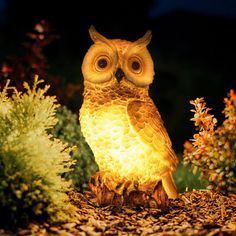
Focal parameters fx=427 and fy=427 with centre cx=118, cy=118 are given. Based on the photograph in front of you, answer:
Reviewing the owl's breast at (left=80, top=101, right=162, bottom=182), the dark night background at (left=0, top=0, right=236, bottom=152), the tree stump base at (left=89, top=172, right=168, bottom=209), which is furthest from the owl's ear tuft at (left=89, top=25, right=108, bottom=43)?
the dark night background at (left=0, top=0, right=236, bottom=152)

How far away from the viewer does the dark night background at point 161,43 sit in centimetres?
1226

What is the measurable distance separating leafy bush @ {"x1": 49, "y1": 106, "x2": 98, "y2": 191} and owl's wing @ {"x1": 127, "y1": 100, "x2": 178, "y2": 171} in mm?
1684

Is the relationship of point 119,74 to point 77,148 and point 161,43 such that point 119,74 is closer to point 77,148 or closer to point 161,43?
point 77,148

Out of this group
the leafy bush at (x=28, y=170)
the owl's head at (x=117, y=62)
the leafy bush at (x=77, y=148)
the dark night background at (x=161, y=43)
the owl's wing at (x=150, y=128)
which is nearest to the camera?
the leafy bush at (x=28, y=170)

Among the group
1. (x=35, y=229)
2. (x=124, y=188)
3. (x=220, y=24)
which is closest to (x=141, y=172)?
(x=124, y=188)

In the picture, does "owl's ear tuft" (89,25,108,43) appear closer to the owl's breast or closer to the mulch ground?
the owl's breast

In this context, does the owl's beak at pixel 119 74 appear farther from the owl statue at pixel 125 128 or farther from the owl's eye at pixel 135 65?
the owl's eye at pixel 135 65

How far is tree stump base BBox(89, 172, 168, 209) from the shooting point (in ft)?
13.4

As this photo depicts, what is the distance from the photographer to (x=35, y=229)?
327 cm

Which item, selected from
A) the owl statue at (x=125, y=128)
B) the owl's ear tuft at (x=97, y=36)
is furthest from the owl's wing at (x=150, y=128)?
the owl's ear tuft at (x=97, y=36)

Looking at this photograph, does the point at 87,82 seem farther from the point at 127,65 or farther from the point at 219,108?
the point at 219,108

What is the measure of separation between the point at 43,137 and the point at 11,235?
841 mm

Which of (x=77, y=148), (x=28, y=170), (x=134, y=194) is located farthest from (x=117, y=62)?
(x=77, y=148)

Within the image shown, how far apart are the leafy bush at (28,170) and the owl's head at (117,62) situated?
714 millimetres
